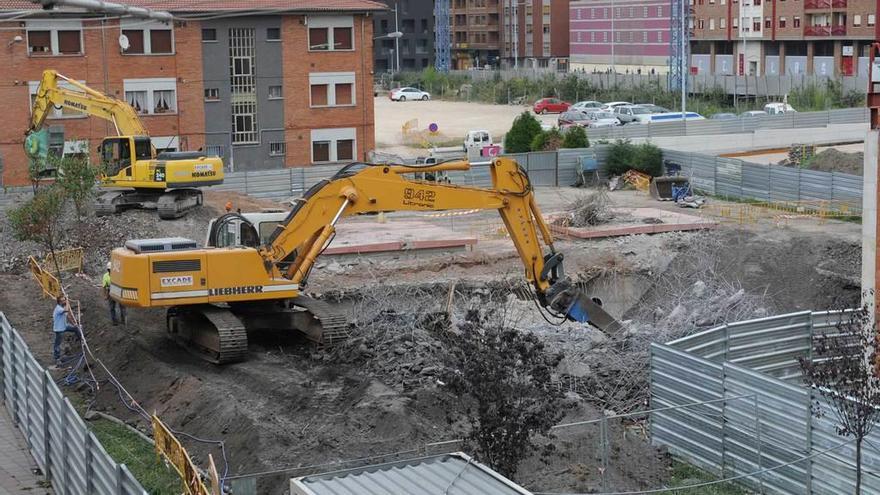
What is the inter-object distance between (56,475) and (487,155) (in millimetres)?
38475

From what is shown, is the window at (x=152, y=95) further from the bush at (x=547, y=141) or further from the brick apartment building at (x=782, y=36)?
the brick apartment building at (x=782, y=36)

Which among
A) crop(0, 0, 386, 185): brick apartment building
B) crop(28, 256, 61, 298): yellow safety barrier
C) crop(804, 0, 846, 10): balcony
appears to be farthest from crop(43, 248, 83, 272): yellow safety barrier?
crop(804, 0, 846, 10): balcony

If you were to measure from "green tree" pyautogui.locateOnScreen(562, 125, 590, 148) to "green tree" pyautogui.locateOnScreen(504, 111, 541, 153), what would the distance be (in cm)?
236

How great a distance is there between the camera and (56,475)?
17.6 m

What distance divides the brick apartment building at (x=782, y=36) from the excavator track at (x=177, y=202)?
45126mm

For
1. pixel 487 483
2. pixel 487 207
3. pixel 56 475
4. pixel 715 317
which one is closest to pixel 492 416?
pixel 487 483

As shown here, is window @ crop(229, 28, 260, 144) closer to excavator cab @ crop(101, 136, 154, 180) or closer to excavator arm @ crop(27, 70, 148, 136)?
excavator arm @ crop(27, 70, 148, 136)

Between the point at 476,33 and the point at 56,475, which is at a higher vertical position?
the point at 476,33

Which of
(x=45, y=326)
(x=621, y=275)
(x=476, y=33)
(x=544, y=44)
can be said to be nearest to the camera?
(x=45, y=326)

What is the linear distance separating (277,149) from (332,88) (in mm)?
3307

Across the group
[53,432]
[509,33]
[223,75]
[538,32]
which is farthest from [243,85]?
[509,33]

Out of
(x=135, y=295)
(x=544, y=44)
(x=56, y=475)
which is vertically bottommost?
(x=56, y=475)

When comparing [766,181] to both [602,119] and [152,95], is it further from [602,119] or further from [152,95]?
[152,95]

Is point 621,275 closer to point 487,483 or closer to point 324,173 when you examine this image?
point 324,173
